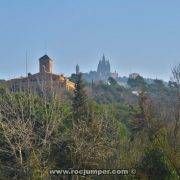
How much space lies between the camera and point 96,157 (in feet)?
65.1

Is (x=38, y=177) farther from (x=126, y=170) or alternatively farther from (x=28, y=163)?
(x=126, y=170)

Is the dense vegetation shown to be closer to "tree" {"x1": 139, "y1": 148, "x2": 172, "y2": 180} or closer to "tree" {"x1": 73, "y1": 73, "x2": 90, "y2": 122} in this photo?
"tree" {"x1": 139, "y1": 148, "x2": 172, "y2": 180}

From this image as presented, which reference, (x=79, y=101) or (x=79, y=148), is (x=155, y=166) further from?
(x=79, y=101)

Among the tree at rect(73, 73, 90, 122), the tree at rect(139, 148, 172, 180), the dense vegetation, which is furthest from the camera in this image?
the tree at rect(73, 73, 90, 122)

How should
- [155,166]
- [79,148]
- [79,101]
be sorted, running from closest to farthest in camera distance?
[155,166]
[79,148]
[79,101]

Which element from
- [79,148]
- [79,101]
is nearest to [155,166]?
[79,148]

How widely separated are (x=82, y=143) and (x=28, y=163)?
217 cm

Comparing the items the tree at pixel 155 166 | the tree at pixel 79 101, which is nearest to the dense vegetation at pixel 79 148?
the tree at pixel 155 166

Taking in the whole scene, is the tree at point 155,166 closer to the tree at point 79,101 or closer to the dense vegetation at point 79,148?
the dense vegetation at point 79,148

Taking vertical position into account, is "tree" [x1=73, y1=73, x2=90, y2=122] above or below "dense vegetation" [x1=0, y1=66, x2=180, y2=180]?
above


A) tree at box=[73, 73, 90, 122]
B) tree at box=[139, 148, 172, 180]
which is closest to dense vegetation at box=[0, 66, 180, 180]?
tree at box=[139, 148, 172, 180]

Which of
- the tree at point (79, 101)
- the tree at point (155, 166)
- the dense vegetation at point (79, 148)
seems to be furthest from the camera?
Result: the tree at point (79, 101)

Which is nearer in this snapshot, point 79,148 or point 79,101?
point 79,148

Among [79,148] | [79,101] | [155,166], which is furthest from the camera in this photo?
[79,101]
